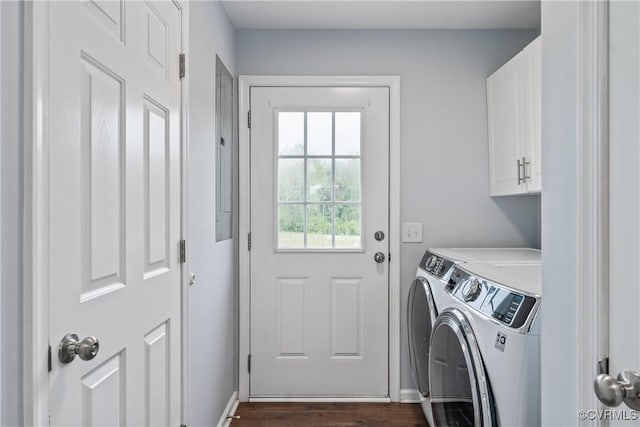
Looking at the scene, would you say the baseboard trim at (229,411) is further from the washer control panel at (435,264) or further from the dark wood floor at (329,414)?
the washer control panel at (435,264)

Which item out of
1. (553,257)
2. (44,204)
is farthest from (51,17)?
(553,257)

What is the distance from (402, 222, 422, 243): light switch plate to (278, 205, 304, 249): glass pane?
63 cm

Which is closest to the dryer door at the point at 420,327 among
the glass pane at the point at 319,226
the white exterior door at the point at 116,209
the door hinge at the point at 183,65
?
the glass pane at the point at 319,226

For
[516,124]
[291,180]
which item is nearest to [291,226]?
[291,180]

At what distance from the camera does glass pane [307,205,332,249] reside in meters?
2.66

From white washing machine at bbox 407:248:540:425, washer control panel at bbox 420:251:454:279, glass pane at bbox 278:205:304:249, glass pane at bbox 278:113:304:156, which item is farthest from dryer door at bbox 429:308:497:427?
glass pane at bbox 278:113:304:156

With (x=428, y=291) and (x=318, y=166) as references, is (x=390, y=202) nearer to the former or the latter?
(x=318, y=166)

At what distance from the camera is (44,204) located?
799mm

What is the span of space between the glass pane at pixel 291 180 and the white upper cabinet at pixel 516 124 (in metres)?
1.17

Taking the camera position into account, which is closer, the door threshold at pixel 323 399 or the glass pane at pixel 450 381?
the glass pane at pixel 450 381

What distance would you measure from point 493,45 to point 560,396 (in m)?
2.36

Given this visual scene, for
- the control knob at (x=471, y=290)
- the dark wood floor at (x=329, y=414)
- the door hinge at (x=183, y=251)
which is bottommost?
the dark wood floor at (x=329, y=414)

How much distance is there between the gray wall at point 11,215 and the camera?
2.35 ft

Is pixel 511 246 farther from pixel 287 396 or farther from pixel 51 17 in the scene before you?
pixel 51 17
